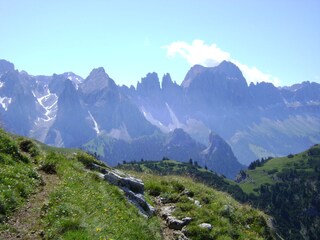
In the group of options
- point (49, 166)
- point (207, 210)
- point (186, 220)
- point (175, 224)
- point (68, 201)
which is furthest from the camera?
point (207, 210)

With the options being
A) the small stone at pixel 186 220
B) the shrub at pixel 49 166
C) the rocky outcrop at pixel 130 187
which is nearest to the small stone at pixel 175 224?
the small stone at pixel 186 220

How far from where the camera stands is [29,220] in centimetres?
1756

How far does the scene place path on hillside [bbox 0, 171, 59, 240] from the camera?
1606cm

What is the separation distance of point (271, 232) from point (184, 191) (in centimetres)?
676

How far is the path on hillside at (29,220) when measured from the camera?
1606 cm

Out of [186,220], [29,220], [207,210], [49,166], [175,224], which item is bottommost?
[175,224]

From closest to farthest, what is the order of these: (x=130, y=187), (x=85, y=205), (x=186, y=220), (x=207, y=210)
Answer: (x=85, y=205) → (x=186, y=220) → (x=207, y=210) → (x=130, y=187)

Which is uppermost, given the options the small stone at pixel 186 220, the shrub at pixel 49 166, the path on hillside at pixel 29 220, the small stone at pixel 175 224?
the shrub at pixel 49 166

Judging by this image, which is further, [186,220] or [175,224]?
[186,220]

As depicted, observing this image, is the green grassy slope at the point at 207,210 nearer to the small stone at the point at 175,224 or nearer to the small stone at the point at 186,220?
the small stone at the point at 186,220

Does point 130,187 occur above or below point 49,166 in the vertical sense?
below

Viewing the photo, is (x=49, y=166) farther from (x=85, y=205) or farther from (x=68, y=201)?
(x=85, y=205)

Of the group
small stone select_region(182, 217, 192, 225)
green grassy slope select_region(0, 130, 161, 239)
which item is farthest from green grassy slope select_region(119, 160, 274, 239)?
green grassy slope select_region(0, 130, 161, 239)

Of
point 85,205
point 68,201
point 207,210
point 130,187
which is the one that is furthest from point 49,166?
point 207,210
